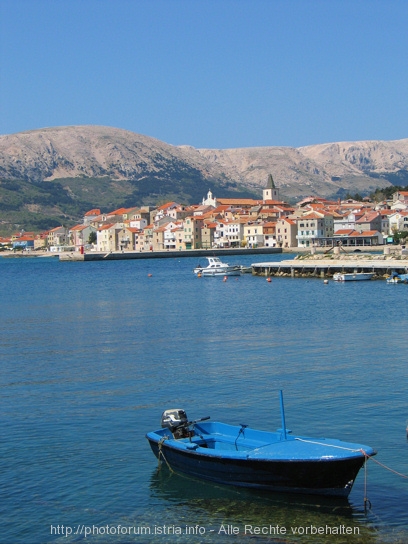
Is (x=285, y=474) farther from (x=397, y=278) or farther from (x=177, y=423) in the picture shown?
(x=397, y=278)

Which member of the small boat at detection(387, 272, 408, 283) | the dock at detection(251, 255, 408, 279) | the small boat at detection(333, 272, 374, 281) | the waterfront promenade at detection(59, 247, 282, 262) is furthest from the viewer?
the waterfront promenade at detection(59, 247, 282, 262)

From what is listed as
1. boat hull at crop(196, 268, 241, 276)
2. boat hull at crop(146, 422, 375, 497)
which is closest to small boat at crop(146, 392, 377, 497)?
boat hull at crop(146, 422, 375, 497)

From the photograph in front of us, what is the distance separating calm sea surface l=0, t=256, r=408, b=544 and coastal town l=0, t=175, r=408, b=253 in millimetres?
81169

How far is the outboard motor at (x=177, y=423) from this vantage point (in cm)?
1617

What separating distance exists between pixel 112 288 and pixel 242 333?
35.3 meters

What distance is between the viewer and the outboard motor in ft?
53.1

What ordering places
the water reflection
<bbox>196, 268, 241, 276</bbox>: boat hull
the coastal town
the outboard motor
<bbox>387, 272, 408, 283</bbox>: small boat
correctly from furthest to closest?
the coastal town < <bbox>196, 268, 241, 276</bbox>: boat hull < <bbox>387, 272, 408, 283</bbox>: small boat < the outboard motor < the water reflection

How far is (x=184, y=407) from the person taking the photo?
2038 cm

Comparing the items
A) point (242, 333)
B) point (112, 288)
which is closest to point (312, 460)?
point (242, 333)

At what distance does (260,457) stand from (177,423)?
9.06 ft

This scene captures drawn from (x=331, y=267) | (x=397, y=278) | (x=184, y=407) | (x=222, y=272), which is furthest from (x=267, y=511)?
(x=222, y=272)

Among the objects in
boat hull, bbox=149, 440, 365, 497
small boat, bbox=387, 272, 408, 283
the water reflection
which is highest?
small boat, bbox=387, 272, 408, 283

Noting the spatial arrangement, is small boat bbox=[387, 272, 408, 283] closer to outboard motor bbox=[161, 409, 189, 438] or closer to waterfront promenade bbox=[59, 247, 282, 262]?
outboard motor bbox=[161, 409, 189, 438]

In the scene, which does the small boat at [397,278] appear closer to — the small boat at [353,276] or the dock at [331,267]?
the dock at [331,267]
